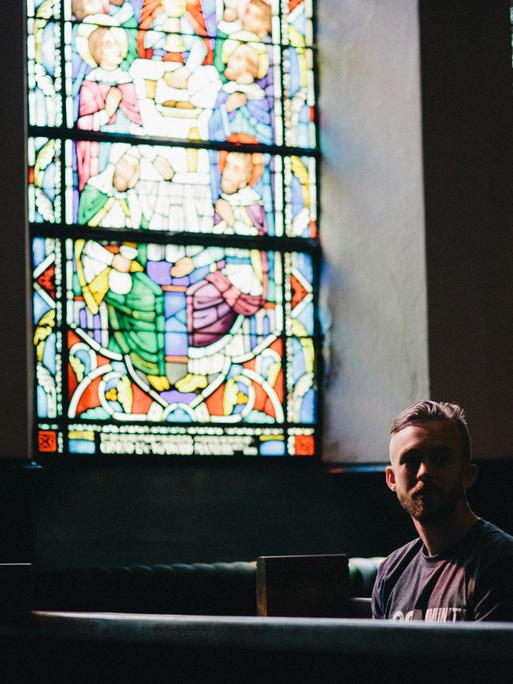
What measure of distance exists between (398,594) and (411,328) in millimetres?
2653

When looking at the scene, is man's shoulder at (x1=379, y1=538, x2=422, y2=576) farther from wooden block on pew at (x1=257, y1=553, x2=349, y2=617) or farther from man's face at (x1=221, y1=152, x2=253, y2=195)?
man's face at (x1=221, y1=152, x2=253, y2=195)

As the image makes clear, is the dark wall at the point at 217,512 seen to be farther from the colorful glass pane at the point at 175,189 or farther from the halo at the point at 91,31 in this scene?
the halo at the point at 91,31

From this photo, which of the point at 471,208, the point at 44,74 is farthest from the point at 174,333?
the point at 471,208

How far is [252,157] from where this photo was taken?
5488 millimetres

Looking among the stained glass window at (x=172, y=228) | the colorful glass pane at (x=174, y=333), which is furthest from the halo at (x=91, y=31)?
the colorful glass pane at (x=174, y=333)

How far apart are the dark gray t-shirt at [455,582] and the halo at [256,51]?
3.46m

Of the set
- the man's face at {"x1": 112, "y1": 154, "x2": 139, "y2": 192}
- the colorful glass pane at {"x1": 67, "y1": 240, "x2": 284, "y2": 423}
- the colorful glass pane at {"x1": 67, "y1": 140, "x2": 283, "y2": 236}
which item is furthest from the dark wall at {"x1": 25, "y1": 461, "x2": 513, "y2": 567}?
the man's face at {"x1": 112, "y1": 154, "x2": 139, "y2": 192}

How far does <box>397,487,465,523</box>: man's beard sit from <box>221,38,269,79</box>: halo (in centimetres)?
355

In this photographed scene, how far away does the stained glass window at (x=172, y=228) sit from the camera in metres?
5.11

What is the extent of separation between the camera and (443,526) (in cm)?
235

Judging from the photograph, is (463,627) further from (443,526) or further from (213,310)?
(213,310)

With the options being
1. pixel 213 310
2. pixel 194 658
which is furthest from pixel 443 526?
pixel 213 310

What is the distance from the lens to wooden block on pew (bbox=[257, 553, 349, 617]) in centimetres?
240

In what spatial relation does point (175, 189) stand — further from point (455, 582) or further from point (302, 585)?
point (455, 582)
